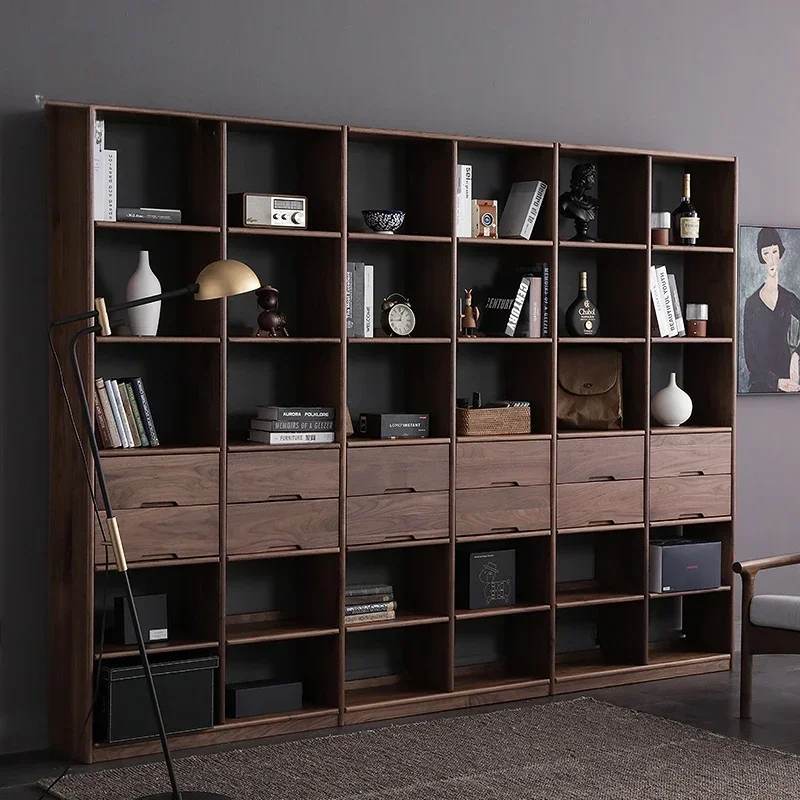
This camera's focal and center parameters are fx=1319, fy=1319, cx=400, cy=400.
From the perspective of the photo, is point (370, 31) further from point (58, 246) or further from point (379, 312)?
point (58, 246)

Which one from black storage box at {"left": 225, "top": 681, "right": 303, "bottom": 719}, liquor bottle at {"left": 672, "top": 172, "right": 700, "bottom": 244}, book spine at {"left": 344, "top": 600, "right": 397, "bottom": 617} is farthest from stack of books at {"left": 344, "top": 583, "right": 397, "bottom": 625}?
liquor bottle at {"left": 672, "top": 172, "right": 700, "bottom": 244}

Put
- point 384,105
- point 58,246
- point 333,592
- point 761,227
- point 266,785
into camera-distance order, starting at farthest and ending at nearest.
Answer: point 761,227
point 384,105
point 333,592
point 58,246
point 266,785

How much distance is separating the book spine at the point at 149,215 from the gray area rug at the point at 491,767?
185 centimetres

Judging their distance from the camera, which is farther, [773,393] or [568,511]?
[773,393]

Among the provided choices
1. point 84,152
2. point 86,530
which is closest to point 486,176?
point 84,152

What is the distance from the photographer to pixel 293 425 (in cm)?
483

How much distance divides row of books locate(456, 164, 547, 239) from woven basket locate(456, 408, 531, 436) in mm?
694

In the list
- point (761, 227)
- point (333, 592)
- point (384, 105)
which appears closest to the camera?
point (333, 592)

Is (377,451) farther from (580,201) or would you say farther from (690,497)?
(690,497)

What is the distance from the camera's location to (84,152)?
14.5ft

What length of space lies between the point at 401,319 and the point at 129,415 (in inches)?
45.6

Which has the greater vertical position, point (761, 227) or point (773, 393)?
point (761, 227)

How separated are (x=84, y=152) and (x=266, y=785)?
216 cm

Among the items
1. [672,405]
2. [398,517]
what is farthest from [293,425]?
[672,405]
